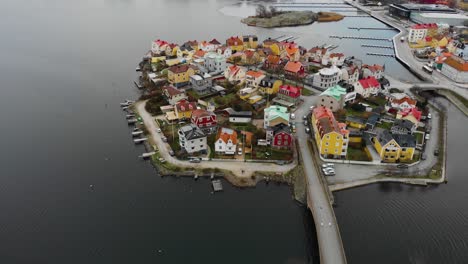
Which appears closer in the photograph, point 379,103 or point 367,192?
point 367,192

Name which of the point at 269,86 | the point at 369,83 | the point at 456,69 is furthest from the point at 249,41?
the point at 456,69

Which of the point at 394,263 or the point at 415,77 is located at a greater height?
the point at 415,77

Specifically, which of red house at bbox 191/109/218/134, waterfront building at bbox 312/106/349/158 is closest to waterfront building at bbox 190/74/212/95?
red house at bbox 191/109/218/134

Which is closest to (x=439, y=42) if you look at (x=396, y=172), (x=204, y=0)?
(x=396, y=172)

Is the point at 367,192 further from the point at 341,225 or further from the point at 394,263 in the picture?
the point at 394,263

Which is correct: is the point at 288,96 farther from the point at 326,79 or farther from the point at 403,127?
the point at 403,127
